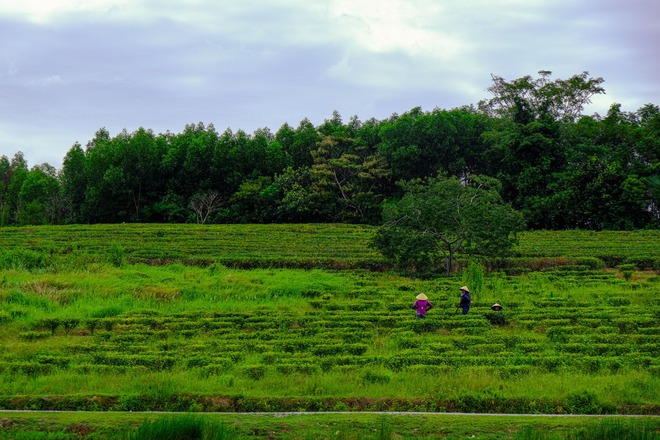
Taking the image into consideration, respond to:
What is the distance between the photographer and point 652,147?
165 feet

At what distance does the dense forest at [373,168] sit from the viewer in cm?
5053

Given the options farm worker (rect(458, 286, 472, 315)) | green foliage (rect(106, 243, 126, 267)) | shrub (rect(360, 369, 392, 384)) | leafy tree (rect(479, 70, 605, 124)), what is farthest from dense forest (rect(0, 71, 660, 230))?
shrub (rect(360, 369, 392, 384))

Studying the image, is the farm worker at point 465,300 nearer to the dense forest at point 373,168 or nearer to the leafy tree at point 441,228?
the leafy tree at point 441,228

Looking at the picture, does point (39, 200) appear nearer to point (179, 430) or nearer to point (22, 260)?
point (22, 260)

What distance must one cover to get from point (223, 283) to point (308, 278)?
4336 mm

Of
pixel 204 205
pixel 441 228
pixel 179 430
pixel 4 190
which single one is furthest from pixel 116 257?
pixel 4 190

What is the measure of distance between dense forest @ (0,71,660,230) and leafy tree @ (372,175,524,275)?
66.0 feet

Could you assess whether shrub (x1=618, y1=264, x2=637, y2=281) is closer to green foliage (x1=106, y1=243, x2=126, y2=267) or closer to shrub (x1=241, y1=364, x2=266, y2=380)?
shrub (x1=241, y1=364, x2=266, y2=380)

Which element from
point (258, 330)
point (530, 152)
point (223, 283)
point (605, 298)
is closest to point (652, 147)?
point (530, 152)

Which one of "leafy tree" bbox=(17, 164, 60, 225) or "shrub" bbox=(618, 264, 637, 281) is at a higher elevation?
"leafy tree" bbox=(17, 164, 60, 225)

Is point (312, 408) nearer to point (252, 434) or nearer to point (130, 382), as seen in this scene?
point (252, 434)

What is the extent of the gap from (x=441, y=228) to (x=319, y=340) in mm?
14574

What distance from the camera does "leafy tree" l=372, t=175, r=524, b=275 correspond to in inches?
1196

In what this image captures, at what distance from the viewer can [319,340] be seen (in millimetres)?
17672
